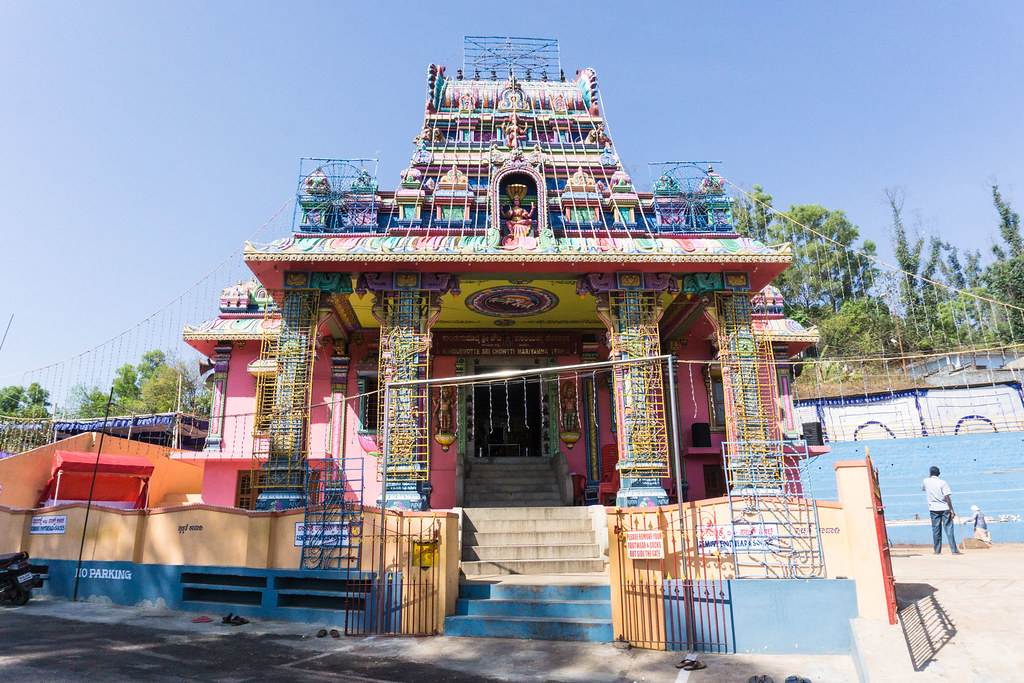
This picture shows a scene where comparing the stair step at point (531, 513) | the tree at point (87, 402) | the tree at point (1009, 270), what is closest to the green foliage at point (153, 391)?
the tree at point (87, 402)

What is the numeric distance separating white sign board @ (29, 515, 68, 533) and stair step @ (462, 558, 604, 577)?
698cm

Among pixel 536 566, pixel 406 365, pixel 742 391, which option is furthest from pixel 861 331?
pixel 536 566

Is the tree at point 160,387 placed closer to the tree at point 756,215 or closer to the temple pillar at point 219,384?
the temple pillar at point 219,384

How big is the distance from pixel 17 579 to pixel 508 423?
11027 mm

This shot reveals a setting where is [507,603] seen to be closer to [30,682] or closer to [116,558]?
[30,682]

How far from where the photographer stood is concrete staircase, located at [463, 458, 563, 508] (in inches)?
595

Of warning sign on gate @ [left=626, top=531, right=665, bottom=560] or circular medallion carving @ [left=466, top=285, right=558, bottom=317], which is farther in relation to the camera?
circular medallion carving @ [left=466, top=285, right=558, bottom=317]

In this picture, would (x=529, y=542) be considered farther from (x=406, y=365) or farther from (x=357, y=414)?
(x=357, y=414)

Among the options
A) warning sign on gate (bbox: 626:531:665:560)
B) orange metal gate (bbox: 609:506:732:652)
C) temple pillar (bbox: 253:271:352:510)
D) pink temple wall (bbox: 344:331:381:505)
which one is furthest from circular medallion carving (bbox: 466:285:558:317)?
warning sign on gate (bbox: 626:531:665:560)

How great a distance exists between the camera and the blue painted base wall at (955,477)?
1541cm

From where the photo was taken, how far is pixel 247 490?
54.2 feet

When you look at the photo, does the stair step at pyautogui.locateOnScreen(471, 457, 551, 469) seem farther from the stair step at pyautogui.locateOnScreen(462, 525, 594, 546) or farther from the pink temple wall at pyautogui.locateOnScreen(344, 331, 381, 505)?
the stair step at pyautogui.locateOnScreen(462, 525, 594, 546)

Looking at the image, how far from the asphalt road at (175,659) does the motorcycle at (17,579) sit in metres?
2.24

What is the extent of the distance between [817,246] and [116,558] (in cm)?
4600
